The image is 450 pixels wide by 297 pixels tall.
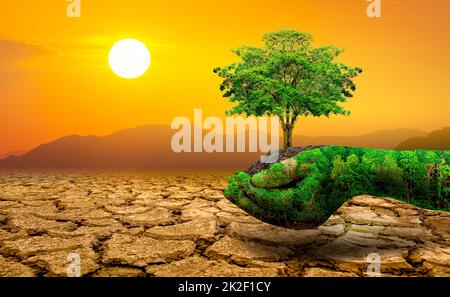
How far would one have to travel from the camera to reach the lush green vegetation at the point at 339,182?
2692mm

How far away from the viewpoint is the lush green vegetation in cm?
269

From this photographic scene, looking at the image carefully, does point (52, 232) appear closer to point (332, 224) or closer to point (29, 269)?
point (29, 269)

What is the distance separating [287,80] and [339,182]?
19.8ft

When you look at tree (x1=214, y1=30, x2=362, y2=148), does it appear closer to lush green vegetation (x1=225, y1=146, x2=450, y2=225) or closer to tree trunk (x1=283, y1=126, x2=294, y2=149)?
tree trunk (x1=283, y1=126, x2=294, y2=149)

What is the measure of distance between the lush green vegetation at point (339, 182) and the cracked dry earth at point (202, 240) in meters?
0.35

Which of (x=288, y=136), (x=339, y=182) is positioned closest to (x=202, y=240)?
(x=339, y=182)

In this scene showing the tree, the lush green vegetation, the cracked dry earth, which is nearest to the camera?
the cracked dry earth

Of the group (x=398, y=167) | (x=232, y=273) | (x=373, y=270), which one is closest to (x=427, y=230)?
(x=398, y=167)

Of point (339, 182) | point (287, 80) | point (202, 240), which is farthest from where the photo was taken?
point (287, 80)

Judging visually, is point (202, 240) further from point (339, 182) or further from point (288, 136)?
point (288, 136)

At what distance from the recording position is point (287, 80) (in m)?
8.42

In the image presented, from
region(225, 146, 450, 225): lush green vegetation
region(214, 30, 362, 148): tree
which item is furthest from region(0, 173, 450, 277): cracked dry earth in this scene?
region(214, 30, 362, 148): tree

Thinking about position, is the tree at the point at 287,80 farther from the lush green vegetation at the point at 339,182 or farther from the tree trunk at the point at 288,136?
the lush green vegetation at the point at 339,182

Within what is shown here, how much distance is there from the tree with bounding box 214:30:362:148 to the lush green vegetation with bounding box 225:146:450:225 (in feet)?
16.2
